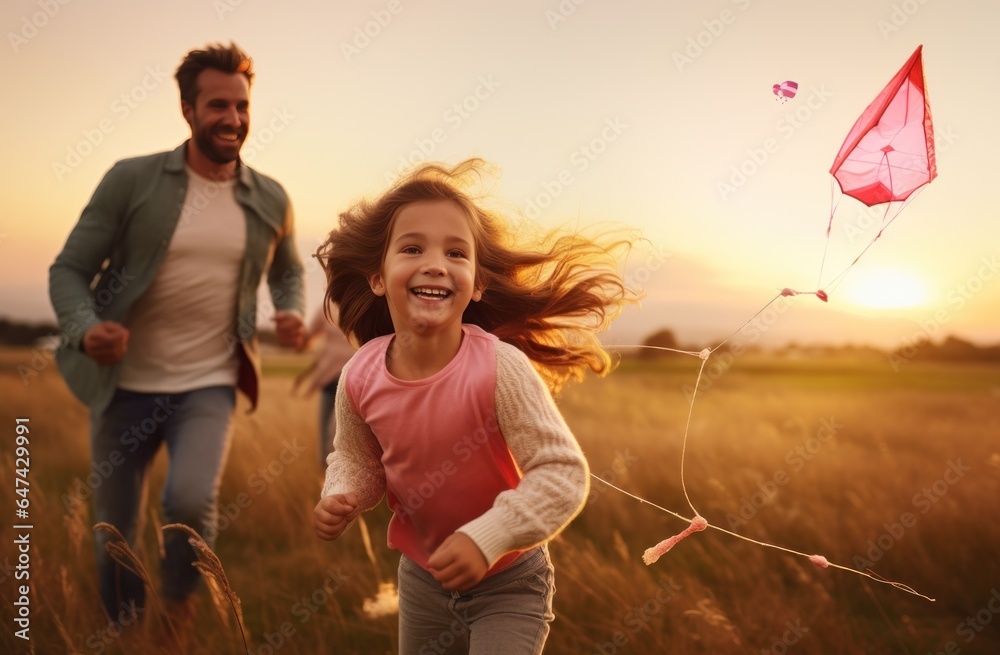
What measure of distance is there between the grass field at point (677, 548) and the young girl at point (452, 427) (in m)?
1.25

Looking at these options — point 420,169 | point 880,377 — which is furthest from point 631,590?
point 880,377

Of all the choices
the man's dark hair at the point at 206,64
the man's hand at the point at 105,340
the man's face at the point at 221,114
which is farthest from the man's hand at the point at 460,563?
the man's dark hair at the point at 206,64

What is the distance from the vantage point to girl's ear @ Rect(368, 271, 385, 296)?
2.82 meters

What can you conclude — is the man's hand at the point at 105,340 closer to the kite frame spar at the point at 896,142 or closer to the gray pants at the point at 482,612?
the gray pants at the point at 482,612

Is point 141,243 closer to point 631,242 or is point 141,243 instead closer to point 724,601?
point 631,242

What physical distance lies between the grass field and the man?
1.01 feet

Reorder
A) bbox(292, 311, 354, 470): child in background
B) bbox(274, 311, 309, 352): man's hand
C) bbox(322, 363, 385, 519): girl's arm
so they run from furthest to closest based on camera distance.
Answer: bbox(292, 311, 354, 470): child in background, bbox(274, 311, 309, 352): man's hand, bbox(322, 363, 385, 519): girl's arm

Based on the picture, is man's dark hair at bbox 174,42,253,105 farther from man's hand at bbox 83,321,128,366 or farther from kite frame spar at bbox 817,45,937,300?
kite frame spar at bbox 817,45,937,300

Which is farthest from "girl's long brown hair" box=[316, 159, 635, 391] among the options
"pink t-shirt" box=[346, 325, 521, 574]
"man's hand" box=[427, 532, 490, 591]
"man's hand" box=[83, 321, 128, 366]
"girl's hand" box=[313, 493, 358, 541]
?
"man's hand" box=[83, 321, 128, 366]

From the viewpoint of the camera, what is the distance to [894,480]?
6531 mm

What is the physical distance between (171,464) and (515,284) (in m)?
2.06

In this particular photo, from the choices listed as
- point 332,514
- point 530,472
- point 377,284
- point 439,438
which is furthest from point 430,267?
point 332,514

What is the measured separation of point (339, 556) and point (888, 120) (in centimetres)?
387

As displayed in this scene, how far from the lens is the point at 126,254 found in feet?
14.2
